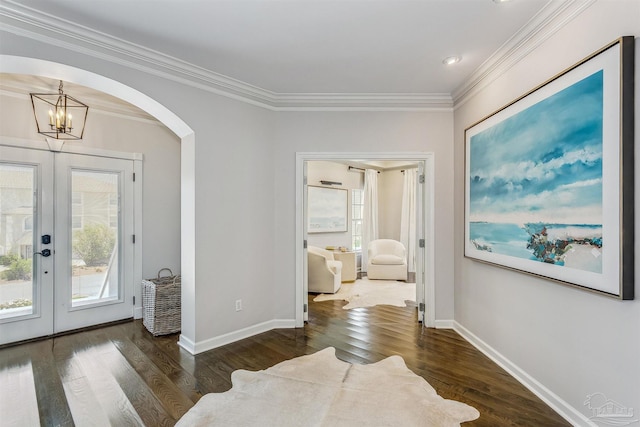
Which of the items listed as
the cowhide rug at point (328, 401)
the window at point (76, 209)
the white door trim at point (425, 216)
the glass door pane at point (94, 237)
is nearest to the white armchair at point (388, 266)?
the white door trim at point (425, 216)

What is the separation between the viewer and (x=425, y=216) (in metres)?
3.73

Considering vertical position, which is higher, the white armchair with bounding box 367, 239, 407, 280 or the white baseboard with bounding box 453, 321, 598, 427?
the white armchair with bounding box 367, 239, 407, 280

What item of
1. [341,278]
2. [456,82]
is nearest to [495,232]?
[456,82]

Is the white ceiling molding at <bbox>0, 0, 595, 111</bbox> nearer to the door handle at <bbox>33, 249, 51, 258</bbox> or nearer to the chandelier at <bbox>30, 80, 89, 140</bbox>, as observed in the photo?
the chandelier at <bbox>30, 80, 89, 140</bbox>

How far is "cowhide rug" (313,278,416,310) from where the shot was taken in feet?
15.6

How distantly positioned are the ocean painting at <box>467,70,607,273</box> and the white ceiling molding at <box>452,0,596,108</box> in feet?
1.56

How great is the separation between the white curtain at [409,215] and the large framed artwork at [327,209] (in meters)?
1.47

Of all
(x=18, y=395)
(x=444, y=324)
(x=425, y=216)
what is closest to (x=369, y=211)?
(x=425, y=216)

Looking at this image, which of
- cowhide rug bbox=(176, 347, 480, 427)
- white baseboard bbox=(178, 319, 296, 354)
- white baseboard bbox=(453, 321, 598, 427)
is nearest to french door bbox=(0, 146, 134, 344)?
white baseboard bbox=(178, 319, 296, 354)

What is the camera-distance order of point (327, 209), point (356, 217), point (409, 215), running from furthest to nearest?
point (356, 217), point (409, 215), point (327, 209)

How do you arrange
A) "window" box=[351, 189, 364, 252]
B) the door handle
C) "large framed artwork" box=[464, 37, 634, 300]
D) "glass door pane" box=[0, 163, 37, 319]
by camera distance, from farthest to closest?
"window" box=[351, 189, 364, 252] < the door handle < "glass door pane" box=[0, 163, 37, 319] < "large framed artwork" box=[464, 37, 634, 300]

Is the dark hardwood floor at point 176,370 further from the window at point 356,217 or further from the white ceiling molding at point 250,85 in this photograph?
the window at point 356,217

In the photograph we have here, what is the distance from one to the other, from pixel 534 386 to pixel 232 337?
9.02 feet

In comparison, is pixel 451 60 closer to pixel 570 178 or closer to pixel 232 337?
pixel 570 178
